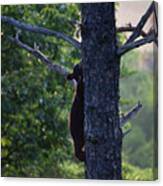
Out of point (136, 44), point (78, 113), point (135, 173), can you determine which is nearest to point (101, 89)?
point (78, 113)

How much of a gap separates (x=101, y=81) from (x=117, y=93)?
0.09 meters

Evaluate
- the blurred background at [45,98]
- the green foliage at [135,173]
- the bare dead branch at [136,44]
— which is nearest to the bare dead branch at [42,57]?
the blurred background at [45,98]

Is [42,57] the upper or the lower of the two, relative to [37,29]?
lower

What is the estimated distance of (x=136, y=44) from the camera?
A: 2826mm

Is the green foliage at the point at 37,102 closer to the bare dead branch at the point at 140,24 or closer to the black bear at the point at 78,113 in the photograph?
the black bear at the point at 78,113

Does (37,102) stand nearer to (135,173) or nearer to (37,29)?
(37,29)

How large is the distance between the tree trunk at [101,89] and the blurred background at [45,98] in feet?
0.13

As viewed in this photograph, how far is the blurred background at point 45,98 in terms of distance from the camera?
111 inches

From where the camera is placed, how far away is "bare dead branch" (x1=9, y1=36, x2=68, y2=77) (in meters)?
2.92

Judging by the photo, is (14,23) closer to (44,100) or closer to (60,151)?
(44,100)

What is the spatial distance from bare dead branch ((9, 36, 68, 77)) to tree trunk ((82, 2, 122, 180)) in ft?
0.35

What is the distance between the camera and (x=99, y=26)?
287 centimetres

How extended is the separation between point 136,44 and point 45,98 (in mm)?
487

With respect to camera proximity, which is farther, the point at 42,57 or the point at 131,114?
the point at 42,57
